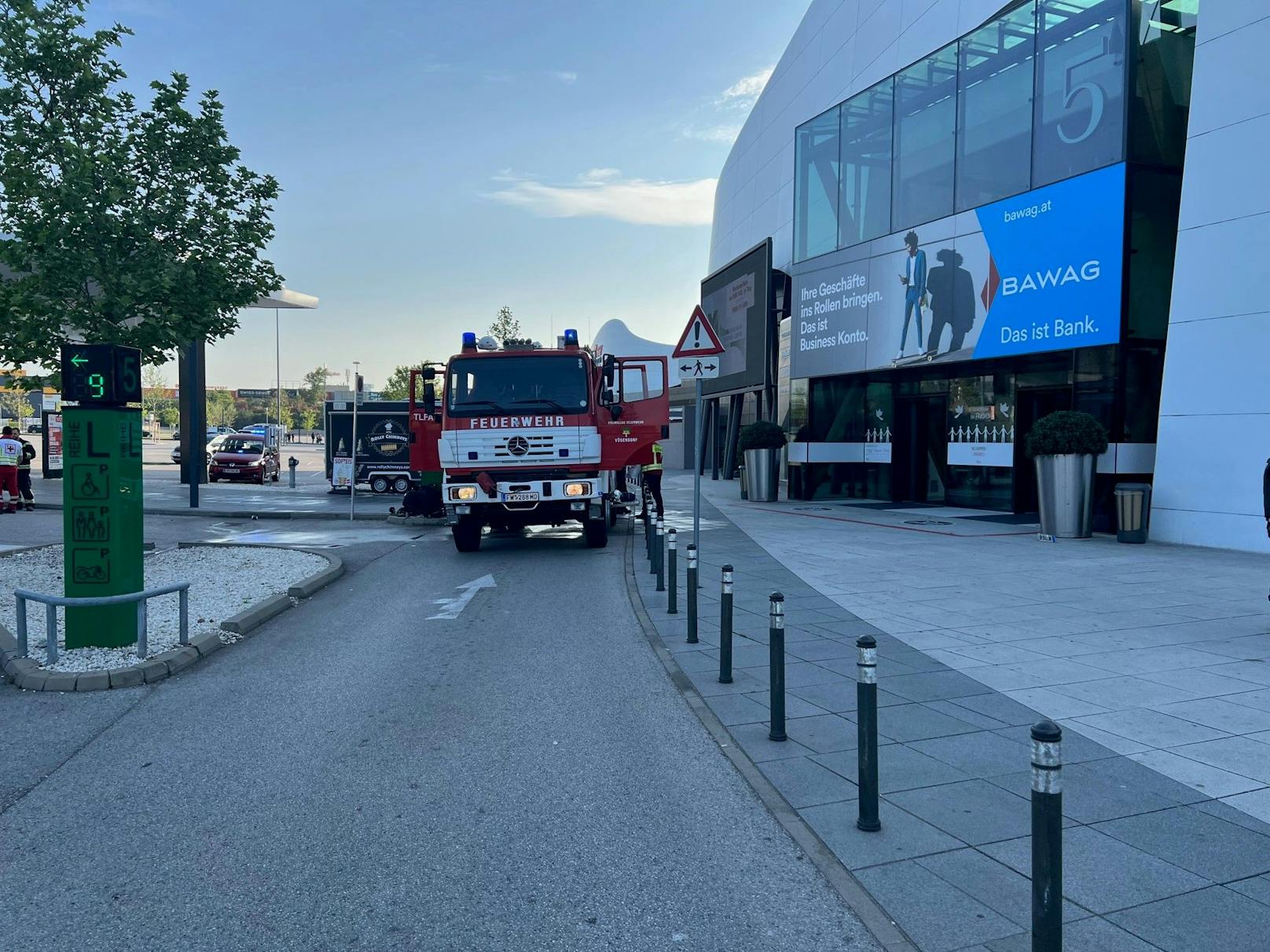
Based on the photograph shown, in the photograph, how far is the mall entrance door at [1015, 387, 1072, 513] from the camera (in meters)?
18.3

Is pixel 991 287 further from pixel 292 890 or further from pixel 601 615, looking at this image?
pixel 292 890

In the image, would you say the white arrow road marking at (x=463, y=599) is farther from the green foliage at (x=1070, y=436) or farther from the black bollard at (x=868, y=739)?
the green foliage at (x=1070, y=436)

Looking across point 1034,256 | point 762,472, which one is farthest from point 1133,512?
point 762,472

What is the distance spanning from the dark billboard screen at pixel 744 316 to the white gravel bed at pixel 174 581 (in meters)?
15.7

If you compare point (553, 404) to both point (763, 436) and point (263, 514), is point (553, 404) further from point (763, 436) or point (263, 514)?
point (763, 436)

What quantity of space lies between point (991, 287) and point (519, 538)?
1000cm

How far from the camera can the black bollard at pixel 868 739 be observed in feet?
13.9

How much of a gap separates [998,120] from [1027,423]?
580 cm

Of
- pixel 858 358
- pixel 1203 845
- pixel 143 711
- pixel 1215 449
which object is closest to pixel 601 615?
pixel 143 711

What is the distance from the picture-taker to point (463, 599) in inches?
424

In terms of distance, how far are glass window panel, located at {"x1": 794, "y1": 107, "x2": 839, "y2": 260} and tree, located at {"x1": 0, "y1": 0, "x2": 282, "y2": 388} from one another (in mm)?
15384

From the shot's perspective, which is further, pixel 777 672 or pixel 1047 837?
pixel 777 672

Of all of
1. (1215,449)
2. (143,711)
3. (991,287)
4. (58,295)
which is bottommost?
(143,711)

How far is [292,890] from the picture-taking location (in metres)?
3.79
